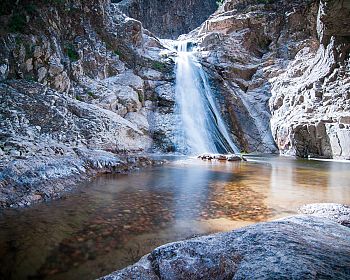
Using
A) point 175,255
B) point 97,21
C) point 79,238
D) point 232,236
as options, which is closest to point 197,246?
point 175,255

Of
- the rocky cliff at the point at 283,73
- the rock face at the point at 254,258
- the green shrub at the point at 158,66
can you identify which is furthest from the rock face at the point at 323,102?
the rock face at the point at 254,258

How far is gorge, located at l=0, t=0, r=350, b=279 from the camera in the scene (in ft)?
8.98

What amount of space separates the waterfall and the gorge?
96mm

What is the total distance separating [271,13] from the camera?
26.1m

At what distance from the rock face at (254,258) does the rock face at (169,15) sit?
40.3 meters

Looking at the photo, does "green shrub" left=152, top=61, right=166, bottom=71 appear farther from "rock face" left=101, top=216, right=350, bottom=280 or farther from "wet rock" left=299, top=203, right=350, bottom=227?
"rock face" left=101, top=216, right=350, bottom=280

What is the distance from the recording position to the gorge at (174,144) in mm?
2736

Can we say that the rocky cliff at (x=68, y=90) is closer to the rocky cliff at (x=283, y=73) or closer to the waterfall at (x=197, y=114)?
the waterfall at (x=197, y=114)

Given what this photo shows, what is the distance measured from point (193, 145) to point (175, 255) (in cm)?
1518

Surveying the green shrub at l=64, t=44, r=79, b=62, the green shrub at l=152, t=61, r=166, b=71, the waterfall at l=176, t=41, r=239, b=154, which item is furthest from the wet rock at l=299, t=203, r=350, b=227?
the green shrub at l=152, t=61, r=166, b=71

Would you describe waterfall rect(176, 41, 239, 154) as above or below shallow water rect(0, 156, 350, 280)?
above

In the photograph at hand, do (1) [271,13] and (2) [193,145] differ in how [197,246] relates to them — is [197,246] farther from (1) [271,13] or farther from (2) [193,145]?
(1) [271,13]

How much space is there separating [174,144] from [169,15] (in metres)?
30.6

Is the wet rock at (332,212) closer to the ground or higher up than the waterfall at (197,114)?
closer to the ground
